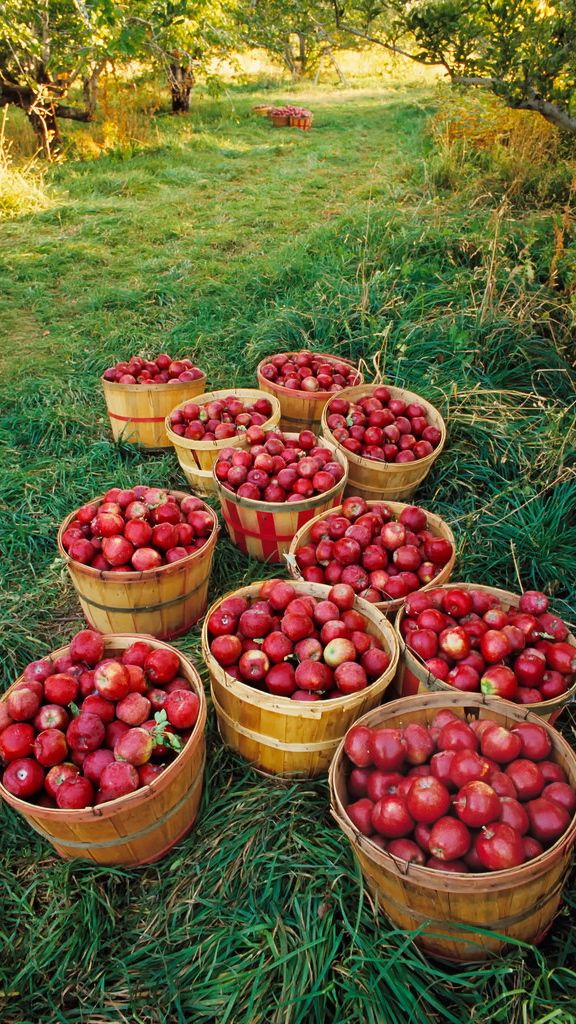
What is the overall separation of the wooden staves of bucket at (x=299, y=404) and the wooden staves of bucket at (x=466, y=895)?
3.08 meters

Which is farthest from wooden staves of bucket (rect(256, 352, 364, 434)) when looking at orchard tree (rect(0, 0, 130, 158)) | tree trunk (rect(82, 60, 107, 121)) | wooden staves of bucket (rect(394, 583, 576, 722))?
tree trunk (rect(82, 60, 107, 121))

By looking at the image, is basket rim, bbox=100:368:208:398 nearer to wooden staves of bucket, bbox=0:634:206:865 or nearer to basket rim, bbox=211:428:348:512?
basket rim, bbox=211:428:348:512

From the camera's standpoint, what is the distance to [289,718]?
99.3 inches

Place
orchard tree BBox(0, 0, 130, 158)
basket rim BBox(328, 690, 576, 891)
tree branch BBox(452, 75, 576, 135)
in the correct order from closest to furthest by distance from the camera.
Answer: basket rim BBox(328, 690, 576, 891) < tree branch BBox(452, 75, 576, 135) < orchard tree BBox(0, 0, 130, 158)

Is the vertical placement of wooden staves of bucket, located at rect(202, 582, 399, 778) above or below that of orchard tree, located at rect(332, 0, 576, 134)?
below

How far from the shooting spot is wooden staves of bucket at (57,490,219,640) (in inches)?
126

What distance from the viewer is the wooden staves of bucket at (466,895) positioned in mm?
1889

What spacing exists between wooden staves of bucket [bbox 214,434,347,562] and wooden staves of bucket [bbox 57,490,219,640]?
10.7 inches

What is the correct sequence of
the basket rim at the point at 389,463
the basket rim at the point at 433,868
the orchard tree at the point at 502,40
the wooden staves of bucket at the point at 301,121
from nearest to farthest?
the basket rim at the point at 433,868 < the basket rim at the point at 389,463 < the orchard tree at the point at 502,40 < the wooden staves of bucket at the point at 301,121

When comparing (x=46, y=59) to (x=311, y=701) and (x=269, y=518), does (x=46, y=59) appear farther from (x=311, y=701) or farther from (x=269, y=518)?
(x=311, y=701)

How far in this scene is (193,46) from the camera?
10.5m

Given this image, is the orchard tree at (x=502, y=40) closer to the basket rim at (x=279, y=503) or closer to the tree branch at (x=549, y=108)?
the tree branch at (x=549, y=108)

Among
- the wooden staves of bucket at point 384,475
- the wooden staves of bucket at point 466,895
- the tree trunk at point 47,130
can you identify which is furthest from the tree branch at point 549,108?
the tree trunk at point 47,130

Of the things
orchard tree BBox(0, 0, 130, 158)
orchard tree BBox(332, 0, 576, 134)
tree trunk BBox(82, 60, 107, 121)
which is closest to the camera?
orchard tree BBox(332, 0, 576, 134)
